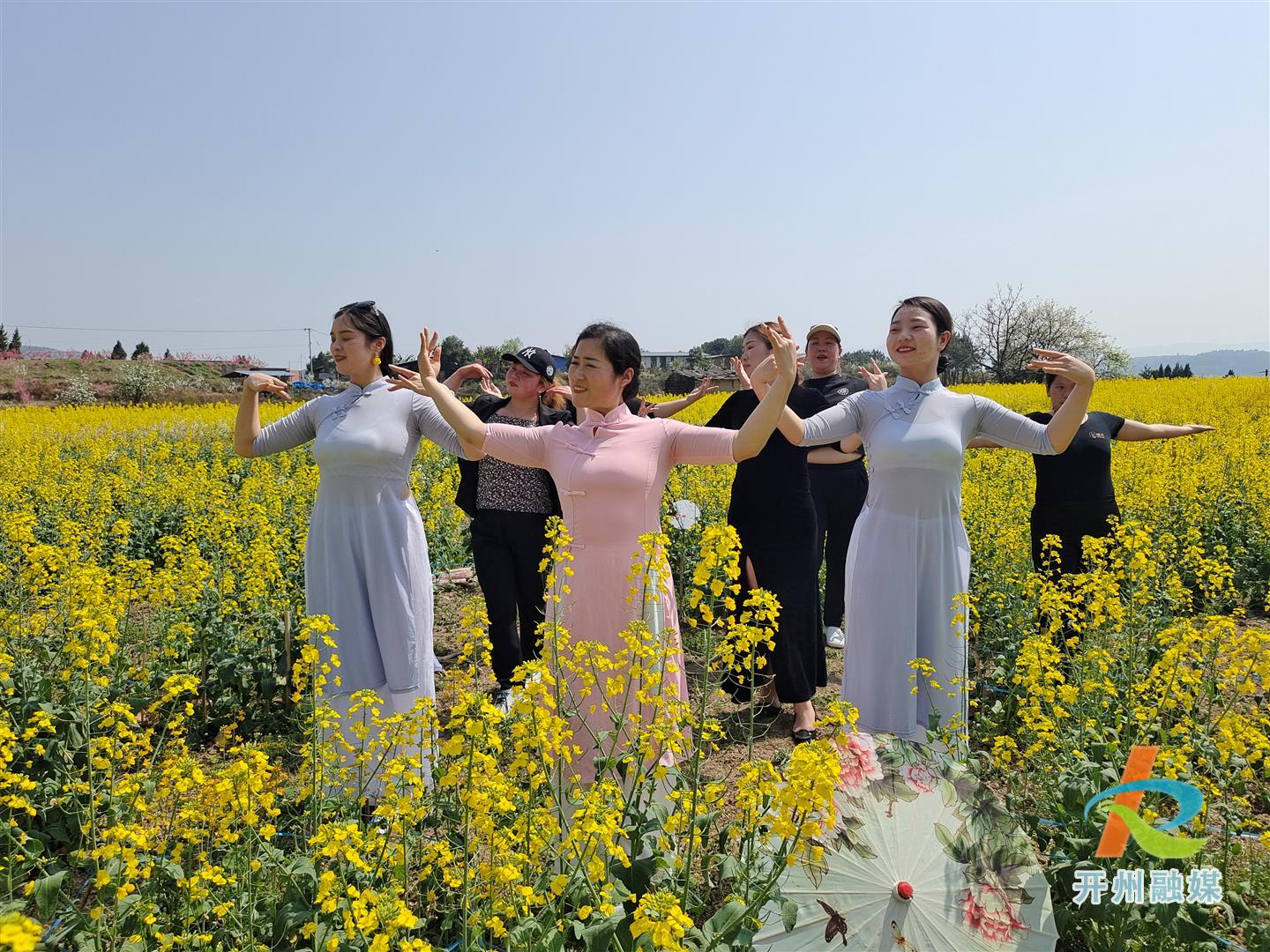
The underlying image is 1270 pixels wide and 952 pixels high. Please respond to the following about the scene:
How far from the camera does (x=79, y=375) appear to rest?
3203 cm

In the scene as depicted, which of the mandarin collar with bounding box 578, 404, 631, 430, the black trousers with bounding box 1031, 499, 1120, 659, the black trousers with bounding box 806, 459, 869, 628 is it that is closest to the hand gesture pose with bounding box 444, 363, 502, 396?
the mandarin collar with bounding box 578, 404, 631, 430

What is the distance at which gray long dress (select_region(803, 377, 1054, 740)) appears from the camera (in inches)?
123

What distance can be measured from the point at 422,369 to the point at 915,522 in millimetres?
2057

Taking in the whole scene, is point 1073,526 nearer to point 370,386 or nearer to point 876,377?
point 876,377

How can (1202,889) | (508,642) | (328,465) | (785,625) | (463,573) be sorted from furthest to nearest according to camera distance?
(463,573), (508,642), (785,625), (328,465), (1202,889)

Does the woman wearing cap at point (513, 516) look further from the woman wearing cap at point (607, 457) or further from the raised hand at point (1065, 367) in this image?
the raised hand at point (1065, 367)

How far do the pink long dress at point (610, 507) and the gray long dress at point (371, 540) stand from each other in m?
0.85

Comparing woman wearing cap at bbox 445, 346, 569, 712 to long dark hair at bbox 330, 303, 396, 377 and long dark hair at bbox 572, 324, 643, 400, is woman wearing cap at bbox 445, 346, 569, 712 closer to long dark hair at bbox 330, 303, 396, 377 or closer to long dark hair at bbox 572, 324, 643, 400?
long dark hair at bbox 330, 303, 396, 377

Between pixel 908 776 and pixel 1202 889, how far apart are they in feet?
2.78

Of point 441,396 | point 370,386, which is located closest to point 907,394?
point 441,396

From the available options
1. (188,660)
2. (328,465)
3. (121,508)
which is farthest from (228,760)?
(121,508)

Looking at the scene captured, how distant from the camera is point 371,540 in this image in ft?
11.2

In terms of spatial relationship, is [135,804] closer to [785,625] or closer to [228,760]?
[228,760]

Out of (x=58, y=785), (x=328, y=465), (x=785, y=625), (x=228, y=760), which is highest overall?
(x=328, y=465)
